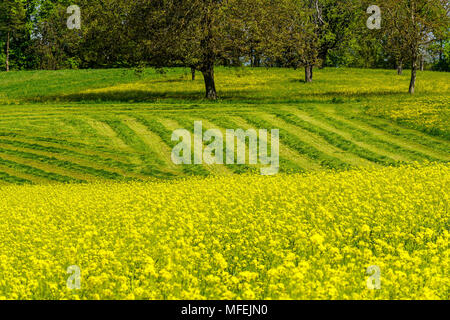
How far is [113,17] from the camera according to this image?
3988 centimetres

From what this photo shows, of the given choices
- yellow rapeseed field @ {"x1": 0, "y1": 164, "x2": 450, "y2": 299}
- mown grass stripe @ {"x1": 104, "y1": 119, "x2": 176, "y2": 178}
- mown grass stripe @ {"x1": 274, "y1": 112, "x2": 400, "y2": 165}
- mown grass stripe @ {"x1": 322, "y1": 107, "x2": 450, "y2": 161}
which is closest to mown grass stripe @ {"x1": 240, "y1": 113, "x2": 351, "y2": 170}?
mown grass stripe @ {"x1": 274, "y1": 112, "x2": 400, "y2": 165}

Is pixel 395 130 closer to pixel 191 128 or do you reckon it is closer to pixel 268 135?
pixel 268 135

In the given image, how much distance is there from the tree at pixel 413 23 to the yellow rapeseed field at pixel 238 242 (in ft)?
89.8

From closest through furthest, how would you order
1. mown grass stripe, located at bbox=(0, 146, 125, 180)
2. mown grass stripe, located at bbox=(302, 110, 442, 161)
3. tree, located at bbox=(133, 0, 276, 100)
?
mown grass stripe, located at bbox=(0, 146, 125, 180) → mown grass stripe, located at bbox=(302, 110, 442, 161) → tree, located at bbox=(133, 0, 276, 100)

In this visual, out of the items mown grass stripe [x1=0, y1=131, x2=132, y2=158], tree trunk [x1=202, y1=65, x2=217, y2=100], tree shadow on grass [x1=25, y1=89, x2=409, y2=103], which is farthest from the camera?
tree trunk [x1=202, y1=65, x2=217, y2=100]

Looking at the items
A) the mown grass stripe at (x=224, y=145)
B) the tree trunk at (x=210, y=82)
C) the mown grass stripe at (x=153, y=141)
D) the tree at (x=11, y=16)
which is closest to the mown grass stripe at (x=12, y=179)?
the mown grass stripe at (x=153, y=141)

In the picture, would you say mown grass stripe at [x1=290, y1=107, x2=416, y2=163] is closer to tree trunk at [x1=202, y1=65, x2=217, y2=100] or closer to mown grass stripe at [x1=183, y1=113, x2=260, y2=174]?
mown grass stripe at [x1=183, y1=113, x2=260, y2=174]

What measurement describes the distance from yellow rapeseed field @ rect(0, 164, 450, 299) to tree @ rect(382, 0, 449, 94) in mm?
27361

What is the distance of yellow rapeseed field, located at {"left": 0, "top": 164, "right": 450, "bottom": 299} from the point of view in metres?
7.22

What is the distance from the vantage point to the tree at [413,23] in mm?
41312

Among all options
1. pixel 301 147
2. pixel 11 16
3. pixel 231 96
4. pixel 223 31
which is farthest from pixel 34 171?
pixel 11 16

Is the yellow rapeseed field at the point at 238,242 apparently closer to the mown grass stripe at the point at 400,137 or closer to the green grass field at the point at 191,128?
the green grass field at the point at 191,128

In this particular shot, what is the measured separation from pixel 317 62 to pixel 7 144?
24616mm
